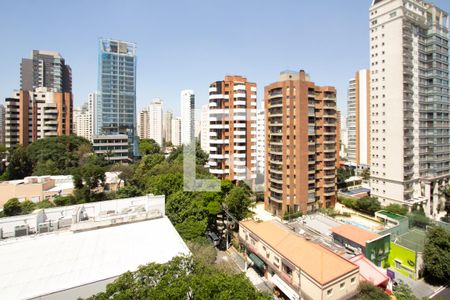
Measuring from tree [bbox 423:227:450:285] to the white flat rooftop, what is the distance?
16112 millimetres

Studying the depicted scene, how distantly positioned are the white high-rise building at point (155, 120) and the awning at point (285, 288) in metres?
76.3

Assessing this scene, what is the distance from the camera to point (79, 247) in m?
11.6

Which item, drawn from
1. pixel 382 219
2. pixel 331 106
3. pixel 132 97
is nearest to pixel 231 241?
pixel 382 219

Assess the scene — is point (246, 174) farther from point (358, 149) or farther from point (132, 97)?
point (132, 97)

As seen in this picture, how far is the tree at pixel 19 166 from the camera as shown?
1348 inches

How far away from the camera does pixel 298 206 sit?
83.1 ft

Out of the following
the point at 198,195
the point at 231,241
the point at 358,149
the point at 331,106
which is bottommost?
the point at 231,241

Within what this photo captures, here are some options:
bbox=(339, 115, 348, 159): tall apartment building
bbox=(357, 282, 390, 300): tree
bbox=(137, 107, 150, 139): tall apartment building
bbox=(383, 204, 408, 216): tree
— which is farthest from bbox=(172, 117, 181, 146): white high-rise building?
bbox=(357, 282, 390, 300): tree

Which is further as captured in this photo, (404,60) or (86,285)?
(404,60)

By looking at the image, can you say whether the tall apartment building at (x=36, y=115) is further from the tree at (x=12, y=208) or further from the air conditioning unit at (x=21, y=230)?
the air conditioning unit at (x=21, y=230)

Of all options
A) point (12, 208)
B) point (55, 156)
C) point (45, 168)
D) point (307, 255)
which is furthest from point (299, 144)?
point (55, 156)

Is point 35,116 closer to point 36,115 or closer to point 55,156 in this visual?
point 36,115

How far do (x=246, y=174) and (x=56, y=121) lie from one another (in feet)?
143

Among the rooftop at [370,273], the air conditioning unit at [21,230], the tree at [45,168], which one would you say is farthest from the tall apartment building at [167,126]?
the rooftop at [370,273]
